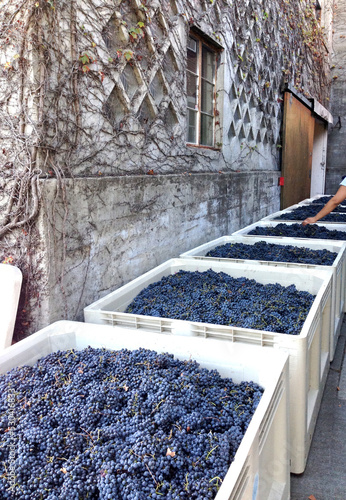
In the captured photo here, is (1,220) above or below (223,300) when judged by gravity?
above

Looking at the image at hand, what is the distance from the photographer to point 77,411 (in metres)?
1.42

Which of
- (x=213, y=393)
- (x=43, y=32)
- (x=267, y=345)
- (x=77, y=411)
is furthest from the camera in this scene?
(x=43, y=32)

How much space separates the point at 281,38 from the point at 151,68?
4.37m

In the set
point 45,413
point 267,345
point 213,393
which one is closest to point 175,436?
point 213,393

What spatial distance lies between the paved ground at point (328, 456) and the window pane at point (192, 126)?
230cm

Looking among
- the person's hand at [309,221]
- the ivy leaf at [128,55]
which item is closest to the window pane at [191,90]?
the ivy leaf at [128,55]

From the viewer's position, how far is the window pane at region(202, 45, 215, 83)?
13.4 feet

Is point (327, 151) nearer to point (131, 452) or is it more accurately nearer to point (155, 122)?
point (155, 122)

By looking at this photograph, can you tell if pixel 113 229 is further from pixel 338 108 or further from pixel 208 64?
pixel 338 108

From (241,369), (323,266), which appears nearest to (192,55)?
(323,266)

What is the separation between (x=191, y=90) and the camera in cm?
383

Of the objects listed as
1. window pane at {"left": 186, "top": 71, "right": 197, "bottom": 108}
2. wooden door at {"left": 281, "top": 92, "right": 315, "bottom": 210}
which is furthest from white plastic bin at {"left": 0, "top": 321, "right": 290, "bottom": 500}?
wooden door at {"left": 281, "top": 92, "right": 315, "bottom": 210}

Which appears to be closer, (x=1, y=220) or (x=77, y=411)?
(x=77, y=411)

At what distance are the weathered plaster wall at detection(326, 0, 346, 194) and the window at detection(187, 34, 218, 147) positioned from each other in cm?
811
